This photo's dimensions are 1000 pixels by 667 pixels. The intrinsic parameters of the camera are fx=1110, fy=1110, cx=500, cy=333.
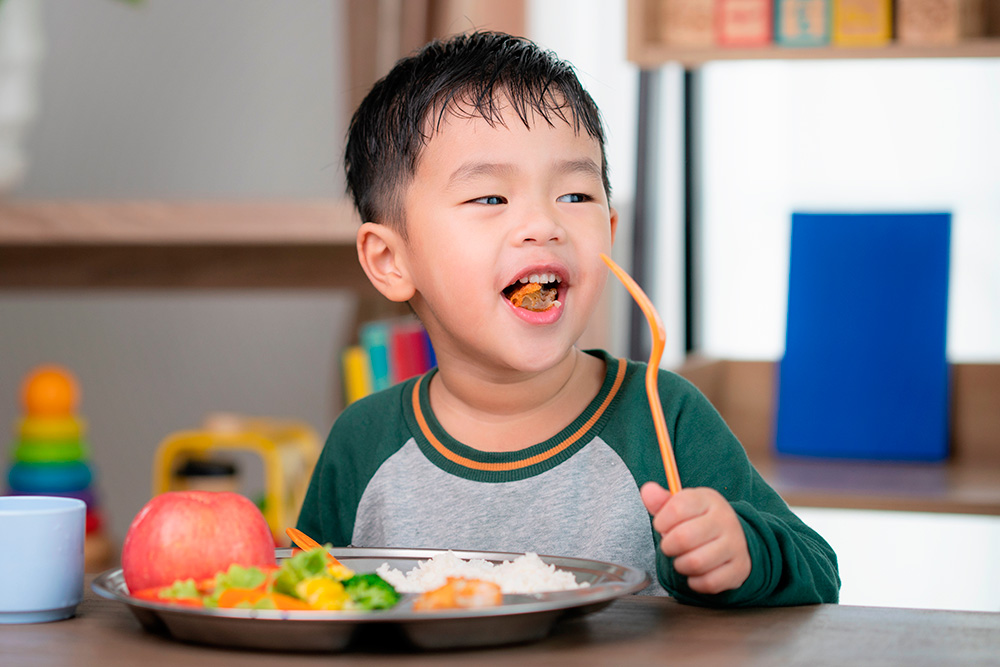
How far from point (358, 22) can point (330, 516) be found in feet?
4.99

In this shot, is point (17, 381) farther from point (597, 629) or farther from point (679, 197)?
point (597, 629)

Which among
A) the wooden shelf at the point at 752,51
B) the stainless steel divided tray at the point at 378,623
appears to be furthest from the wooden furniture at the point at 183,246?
the stainless steel divided tray at the point at 378,623

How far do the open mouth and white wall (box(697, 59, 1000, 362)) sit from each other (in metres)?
2.00

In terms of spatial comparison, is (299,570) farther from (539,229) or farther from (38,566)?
(539,229)

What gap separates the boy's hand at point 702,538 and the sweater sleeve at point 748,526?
0.06ft

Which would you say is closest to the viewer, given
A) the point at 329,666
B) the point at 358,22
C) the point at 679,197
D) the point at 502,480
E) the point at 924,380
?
the point at 329,666

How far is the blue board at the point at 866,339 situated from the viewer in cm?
188

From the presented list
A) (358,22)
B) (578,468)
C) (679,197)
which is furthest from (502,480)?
(679,197)

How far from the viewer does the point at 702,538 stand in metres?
0.63

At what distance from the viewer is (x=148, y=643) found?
0.56m

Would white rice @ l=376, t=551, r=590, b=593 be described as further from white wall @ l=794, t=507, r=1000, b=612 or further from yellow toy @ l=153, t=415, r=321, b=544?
white wall @ l=794, t=507, r=1000, b=612

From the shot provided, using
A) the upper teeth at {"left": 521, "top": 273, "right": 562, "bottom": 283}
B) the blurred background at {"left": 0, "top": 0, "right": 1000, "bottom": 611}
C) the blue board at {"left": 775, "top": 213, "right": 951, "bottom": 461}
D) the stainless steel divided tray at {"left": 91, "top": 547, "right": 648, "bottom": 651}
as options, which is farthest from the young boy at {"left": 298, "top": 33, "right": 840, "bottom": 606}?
the blurred background at {"left": 0, "top": 0, "right": 1000, "bottom": 611}

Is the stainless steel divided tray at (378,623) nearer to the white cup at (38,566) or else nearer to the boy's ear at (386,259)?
the white cup at (38,566)

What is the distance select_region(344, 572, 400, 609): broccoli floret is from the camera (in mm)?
A: 539
